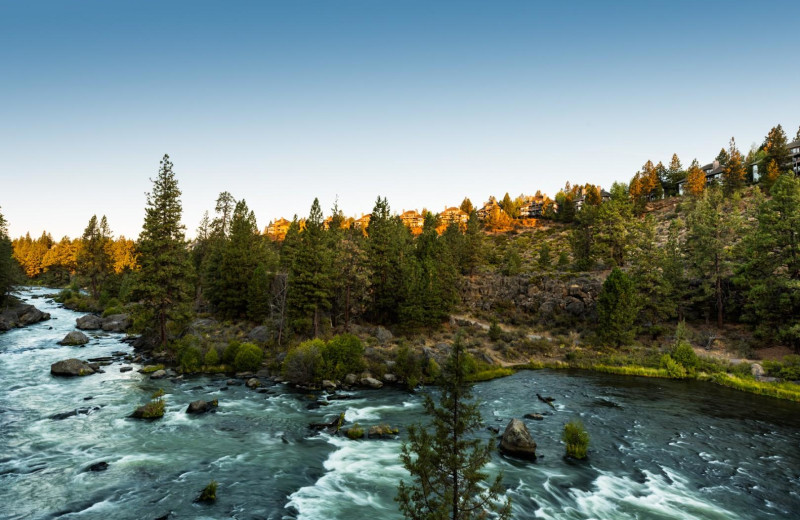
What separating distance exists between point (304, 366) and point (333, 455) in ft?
50.2

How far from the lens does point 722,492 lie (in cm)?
1812

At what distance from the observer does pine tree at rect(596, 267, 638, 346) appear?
47.5 meters

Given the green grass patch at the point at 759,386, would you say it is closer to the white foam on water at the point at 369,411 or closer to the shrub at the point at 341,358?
the white foam on water at the point at 369,411

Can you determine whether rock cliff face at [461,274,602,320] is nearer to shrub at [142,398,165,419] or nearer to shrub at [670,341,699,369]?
shrub at [670,341,699,369]

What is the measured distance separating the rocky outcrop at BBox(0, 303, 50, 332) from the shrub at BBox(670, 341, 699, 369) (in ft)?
290

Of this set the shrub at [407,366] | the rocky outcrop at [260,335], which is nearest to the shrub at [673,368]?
the shrub at [407,366]

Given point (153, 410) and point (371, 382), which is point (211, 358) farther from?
point (371, 382)

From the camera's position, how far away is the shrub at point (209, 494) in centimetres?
1639

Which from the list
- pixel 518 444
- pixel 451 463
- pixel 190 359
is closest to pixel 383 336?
pixel 190 359

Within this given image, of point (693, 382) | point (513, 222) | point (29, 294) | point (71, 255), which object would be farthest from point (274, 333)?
point (71, 255)

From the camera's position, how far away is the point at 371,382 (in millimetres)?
35625

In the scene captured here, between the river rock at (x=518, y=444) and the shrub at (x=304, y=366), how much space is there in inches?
752

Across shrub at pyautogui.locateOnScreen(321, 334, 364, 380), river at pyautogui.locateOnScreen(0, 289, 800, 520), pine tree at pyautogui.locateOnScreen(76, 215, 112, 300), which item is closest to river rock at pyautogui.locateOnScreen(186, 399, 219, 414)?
river at pyautogui.locateOnScreen(0, 289, 800, 520)

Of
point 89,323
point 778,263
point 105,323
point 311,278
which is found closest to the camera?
point 778,263
